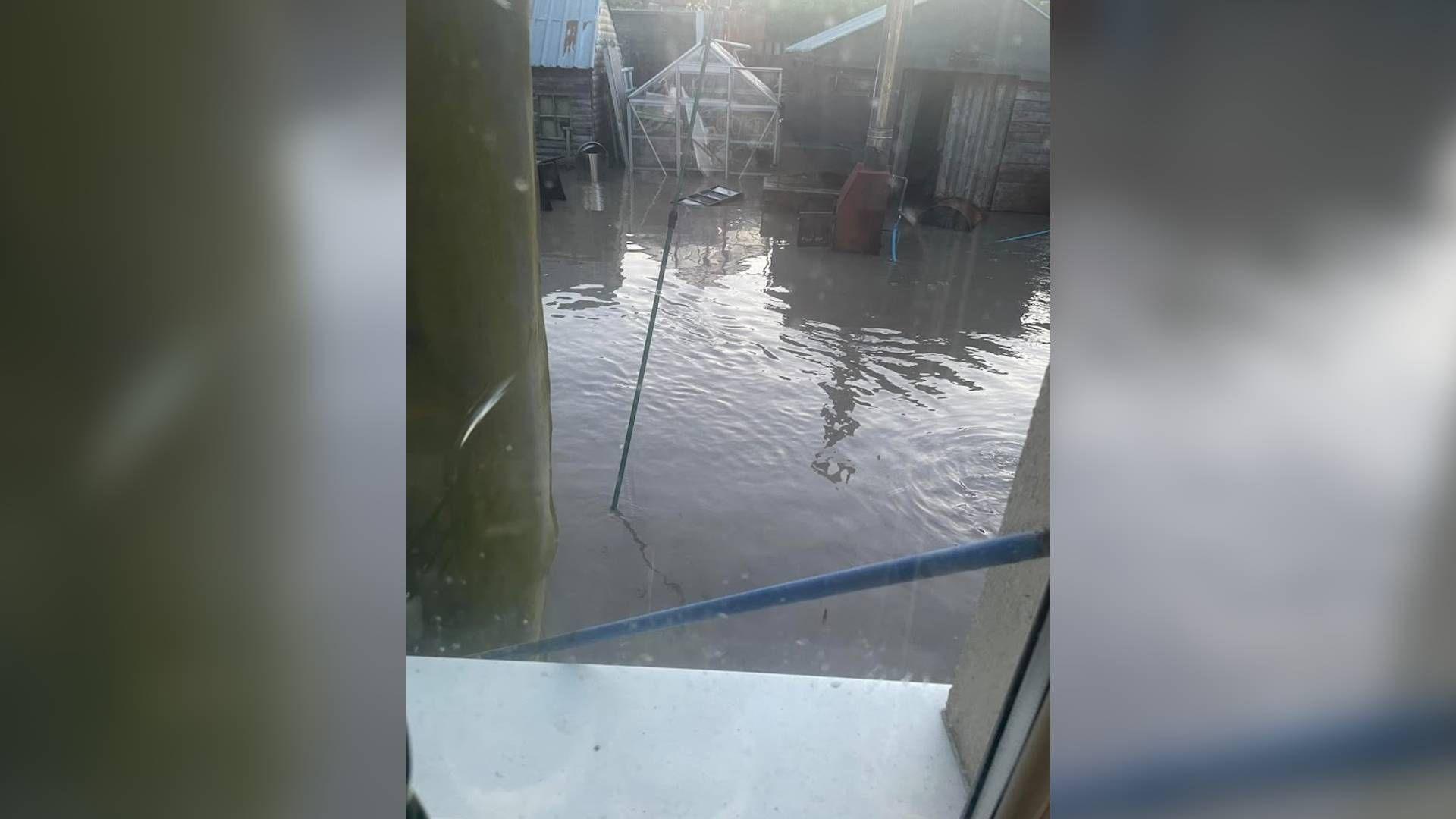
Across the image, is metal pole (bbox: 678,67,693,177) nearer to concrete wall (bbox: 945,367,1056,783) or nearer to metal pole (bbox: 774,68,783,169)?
metal pole (bbox: 774,68,783,169)

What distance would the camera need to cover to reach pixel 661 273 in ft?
6.87

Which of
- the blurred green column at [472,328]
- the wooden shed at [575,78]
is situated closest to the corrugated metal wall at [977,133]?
the wooden shed at [575,78]

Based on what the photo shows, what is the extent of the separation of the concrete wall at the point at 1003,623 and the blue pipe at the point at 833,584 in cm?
2

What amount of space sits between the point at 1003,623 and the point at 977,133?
1.65 meters

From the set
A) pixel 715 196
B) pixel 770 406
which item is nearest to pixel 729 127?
pixel 715 196

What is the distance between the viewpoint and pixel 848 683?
1.87 feet

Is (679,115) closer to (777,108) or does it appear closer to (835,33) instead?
(777,108)

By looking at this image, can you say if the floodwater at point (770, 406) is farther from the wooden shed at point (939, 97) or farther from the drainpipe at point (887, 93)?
the drainpipe at point (887, 93)

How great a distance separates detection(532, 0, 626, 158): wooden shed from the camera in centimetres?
115

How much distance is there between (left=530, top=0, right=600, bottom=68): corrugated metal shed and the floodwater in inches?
11.0
